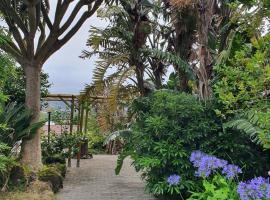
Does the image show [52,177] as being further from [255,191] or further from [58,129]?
[255,191]

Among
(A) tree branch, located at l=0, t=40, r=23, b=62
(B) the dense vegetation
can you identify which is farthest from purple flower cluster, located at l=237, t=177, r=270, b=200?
(A) tree branch, located at l=0, t=40, r=23, b=62

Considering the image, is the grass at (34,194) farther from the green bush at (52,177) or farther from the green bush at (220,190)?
the green bush at (220,190)

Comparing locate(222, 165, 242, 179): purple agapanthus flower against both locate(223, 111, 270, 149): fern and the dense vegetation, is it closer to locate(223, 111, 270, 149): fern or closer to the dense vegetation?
the dense vegetation

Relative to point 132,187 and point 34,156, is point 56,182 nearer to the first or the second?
point 34,156

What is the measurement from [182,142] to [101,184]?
3.43 m

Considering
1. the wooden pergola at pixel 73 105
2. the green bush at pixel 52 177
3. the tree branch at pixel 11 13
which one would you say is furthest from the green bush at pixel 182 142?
the wooden pergola at pixel 73 105

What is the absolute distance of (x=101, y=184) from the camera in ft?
33.3

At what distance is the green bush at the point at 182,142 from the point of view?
7301 mm

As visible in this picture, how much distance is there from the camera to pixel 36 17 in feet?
31.3

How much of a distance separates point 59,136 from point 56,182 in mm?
3169

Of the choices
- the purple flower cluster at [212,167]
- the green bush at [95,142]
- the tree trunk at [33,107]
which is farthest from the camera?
the green bush at [95,142]

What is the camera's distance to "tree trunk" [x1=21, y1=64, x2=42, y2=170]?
9648mm

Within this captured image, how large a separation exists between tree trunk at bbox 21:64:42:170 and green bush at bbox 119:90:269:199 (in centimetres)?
296

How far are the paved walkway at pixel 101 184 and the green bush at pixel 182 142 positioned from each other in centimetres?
138
